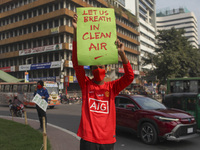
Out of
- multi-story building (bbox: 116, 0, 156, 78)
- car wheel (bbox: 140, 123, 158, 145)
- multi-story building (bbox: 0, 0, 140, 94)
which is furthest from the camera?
multi-story building (bbox: 116, 0, 156, 78)

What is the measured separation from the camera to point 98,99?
9.00 ft

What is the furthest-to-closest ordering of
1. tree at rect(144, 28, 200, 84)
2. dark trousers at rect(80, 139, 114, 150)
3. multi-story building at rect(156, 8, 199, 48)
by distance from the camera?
multi-story building at rect(156, 8, 199, 48)
tree at rect(144, 28, 200, 84)
dark trousers at rect(80, 139, 114, 150)

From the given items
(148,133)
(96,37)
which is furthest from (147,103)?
(96,37)

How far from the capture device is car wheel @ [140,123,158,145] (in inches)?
254

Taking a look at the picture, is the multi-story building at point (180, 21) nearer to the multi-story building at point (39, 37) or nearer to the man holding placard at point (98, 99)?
the multi-story building at point (39, 37)

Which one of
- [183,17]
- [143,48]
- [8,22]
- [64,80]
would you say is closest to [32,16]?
[8,22]

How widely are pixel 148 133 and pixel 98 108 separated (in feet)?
14.7

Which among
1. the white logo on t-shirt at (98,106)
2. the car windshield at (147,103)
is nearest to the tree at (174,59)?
the car windshield at (147,103)

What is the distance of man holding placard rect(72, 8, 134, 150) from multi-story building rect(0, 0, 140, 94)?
34.4 metres

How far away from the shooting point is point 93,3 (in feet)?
155

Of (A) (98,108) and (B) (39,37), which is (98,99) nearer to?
(A) (98,108)

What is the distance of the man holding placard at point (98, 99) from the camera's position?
8.60 ft

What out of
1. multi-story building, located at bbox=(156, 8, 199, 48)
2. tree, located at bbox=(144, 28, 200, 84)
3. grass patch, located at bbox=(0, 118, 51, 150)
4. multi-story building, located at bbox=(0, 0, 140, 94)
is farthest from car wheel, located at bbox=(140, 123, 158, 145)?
multi-story building, located at bbox=(156, 8, 199, 48)

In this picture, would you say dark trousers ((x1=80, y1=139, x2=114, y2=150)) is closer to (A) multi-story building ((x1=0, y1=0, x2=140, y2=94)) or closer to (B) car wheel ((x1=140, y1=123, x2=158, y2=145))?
(B) car wheel ((x1=140, y1=123, x2=158, y2=145))
